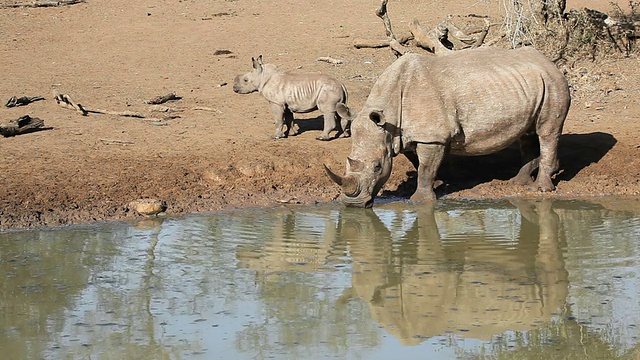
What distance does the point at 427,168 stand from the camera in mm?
11617

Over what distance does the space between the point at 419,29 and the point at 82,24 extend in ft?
26.8

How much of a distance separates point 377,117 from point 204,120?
15.1 feet

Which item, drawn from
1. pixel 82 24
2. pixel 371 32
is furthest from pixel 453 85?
pixel 82 24

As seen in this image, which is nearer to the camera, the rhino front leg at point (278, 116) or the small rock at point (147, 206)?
the small rock at point (147, 206)

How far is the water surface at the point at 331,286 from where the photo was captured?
698cm

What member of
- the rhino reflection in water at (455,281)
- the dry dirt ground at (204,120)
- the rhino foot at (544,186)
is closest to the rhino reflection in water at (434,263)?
the rhino reflection in water at (455,281)

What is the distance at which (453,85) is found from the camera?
11.6m

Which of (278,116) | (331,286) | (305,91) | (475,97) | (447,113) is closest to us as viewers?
(331,286)

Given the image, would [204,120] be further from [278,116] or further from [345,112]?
[345,112]

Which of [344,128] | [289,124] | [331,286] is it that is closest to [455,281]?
[331,286]

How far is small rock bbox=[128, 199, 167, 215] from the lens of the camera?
36.9ft

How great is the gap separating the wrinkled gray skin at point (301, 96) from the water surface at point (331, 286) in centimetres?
319

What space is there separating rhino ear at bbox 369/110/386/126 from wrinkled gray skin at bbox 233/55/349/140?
3.09 meters

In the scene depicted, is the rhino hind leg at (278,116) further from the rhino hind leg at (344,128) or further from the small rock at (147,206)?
the small rock at (147,206)
